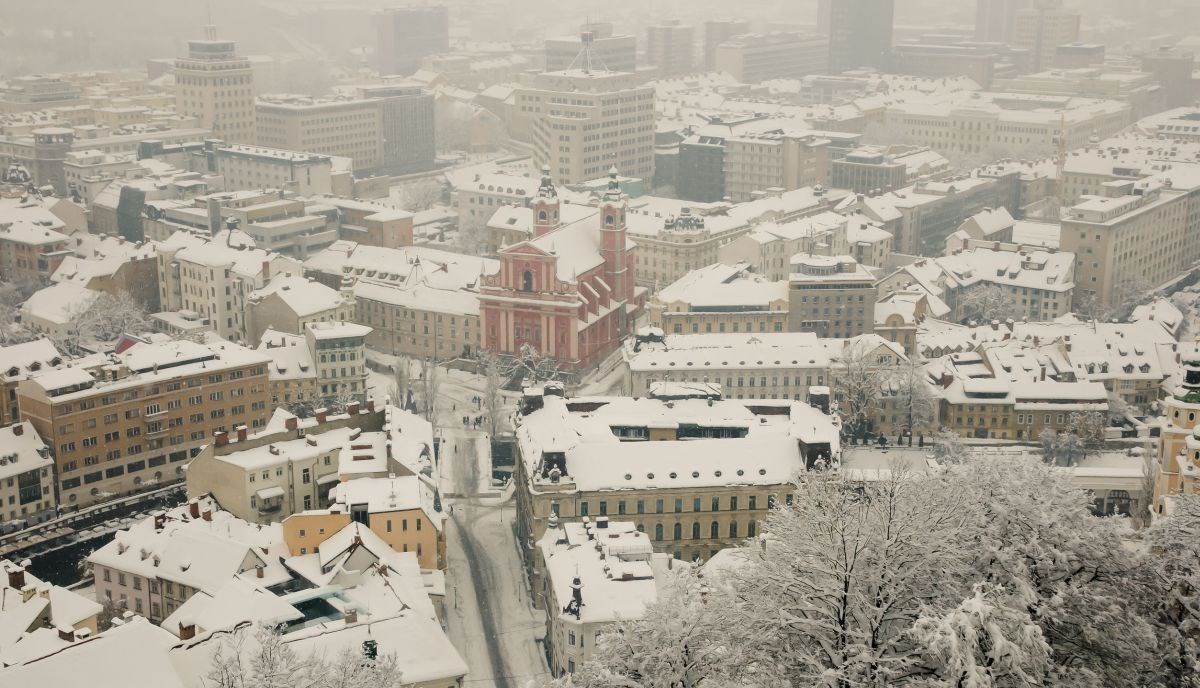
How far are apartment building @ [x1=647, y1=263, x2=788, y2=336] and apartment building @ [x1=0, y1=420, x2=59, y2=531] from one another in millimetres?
52589

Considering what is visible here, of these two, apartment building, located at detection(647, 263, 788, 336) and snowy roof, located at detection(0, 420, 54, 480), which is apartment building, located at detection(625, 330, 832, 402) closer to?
apartment building, located at detection(647, 263, 788, 336)

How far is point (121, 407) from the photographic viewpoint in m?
104

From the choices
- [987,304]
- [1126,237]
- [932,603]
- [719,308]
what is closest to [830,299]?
[719,308]

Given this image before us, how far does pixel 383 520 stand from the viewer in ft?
271

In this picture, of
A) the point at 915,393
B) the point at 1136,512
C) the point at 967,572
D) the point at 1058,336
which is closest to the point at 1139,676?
the point at 967,572

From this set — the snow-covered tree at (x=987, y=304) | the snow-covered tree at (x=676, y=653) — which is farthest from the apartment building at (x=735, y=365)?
the snow-covered tree at (x=676, y=653)

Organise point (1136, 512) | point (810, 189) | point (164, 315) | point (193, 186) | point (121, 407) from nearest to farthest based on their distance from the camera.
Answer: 1. point (1136, 512)
2. point (121, 407)
3. point (164, 315)
4. point (193, 186)
5. point (810, 189)

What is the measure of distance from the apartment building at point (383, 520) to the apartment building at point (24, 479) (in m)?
24.8

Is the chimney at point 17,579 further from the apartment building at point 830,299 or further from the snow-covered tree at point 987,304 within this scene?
the snow-covered tree at point 987,304

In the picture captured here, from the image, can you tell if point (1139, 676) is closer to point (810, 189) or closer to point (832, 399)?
point (832, 399)

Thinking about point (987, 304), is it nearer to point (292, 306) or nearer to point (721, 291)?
point (721, 291)

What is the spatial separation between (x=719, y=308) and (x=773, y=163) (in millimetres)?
70833

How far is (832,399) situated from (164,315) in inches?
2526

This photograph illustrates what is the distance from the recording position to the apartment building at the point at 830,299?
5212 inches
